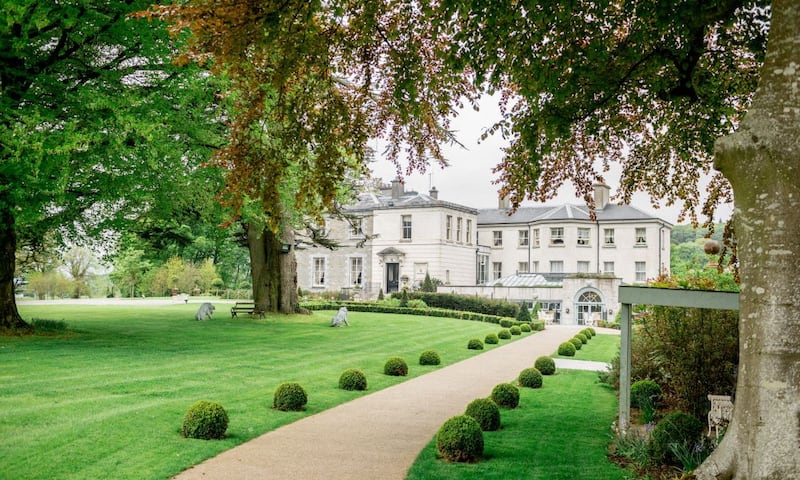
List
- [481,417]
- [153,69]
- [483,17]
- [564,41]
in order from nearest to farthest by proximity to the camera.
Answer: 1. [483,17]
2. [564,41]
3. [481,417]
4. [153,69]

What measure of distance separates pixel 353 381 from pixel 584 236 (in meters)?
42.1

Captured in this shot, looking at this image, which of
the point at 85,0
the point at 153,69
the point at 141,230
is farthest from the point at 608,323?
the point at 85,0

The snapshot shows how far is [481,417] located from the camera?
9898mm

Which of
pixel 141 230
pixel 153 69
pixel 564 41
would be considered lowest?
→ pixel 141 230

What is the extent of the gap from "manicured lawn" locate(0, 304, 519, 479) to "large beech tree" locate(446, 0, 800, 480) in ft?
19.1

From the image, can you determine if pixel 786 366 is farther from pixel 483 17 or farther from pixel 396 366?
pixel 396 366

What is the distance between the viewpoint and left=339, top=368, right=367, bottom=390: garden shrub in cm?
1313

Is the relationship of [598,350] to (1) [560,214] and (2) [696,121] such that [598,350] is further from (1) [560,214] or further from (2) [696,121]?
(1) [560,214]

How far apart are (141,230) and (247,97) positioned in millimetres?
19240

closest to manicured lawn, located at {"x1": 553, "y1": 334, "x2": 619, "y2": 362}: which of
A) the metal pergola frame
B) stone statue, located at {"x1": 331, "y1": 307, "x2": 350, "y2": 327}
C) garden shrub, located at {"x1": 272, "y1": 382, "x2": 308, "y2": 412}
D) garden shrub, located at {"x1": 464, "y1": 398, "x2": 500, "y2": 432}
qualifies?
stone statue, located at {"x1": 331, "y1": 307, "x2": 350, "y2": 327}

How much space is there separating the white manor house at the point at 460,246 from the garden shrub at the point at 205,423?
130 feet

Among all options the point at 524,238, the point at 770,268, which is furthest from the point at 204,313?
the point at 524,238

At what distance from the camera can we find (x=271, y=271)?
2836 centimetres

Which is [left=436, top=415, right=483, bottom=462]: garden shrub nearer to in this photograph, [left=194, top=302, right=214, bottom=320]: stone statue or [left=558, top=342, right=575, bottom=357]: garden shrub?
[left=558, top=342, right=575, bottom=357]: garden shrub
